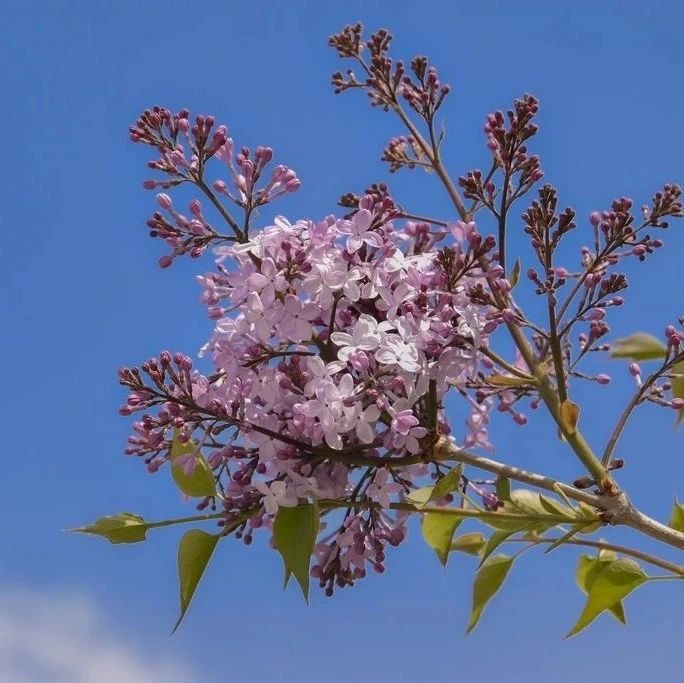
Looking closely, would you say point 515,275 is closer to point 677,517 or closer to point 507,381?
point 507,381

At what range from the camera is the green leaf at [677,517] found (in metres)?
2.18

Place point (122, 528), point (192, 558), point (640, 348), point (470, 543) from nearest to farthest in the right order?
point (192, 558) < point (122, 528) < point (470, 543) < point (640, 348)

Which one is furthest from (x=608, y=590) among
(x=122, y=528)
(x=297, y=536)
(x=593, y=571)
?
(x=122, y=528)

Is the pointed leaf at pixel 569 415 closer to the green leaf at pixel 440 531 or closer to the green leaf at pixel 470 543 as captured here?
the green leaf at pixel 440 531

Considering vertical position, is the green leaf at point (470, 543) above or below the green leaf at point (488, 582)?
above

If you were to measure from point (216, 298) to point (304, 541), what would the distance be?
1.69 ft

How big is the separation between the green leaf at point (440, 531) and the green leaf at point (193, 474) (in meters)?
0.45

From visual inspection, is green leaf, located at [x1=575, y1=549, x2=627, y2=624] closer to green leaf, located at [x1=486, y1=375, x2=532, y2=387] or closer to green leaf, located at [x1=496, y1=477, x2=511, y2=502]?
green leaf, located at [x1=496, y1=477, x2=511, y2=502]

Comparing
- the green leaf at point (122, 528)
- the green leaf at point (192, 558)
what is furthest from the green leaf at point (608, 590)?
the green leaf at point (122, 528)

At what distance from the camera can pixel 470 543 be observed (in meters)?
2.53

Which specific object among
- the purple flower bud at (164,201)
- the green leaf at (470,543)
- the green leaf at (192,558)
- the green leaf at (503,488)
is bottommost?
the green leaf at (192,558)

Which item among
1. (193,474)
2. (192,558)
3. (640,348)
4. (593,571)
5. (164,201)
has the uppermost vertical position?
(640,348)

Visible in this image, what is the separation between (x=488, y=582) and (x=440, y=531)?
0.27m

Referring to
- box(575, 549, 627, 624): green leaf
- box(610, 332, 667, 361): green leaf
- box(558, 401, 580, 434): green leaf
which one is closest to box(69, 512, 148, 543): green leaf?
box(558, 401, 580, 434): green leaf
